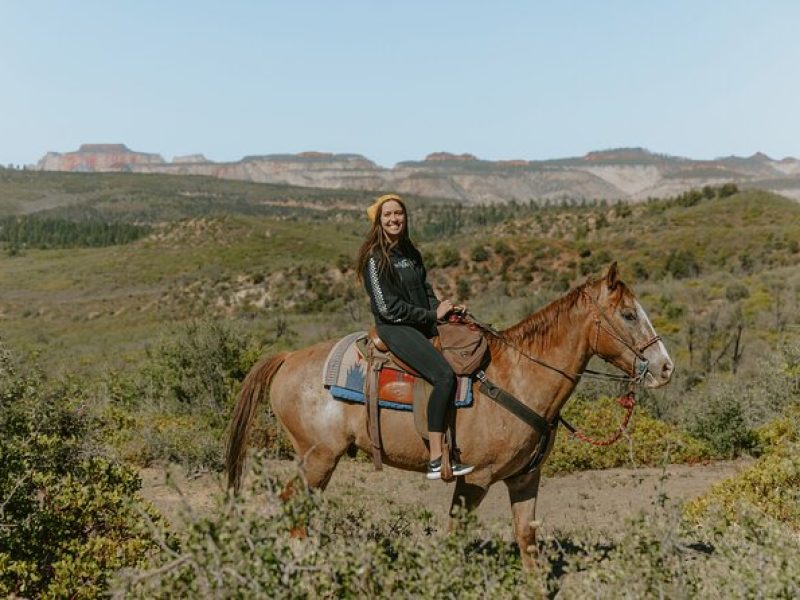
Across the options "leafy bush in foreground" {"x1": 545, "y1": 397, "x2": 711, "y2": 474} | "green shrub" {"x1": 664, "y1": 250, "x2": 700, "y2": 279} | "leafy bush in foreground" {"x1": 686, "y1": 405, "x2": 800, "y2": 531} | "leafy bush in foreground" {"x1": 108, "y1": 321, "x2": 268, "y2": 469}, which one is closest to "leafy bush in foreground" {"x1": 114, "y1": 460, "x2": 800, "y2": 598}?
"leafy bush in foreground" {"x1": 686, "y1": 405, "x2": 800, "y2": 531}

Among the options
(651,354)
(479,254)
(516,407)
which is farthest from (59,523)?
(479,254)

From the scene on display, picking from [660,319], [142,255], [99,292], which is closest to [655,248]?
[660,319]

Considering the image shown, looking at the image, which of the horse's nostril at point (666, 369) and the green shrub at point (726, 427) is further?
the green shrub at point (726, 427)

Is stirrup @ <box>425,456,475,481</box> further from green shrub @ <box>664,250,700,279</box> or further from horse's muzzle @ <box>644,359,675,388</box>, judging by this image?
green shrub @ <box>664,250,700,279</box>

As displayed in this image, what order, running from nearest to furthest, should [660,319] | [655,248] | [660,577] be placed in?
[660,577] → [660,319] → [655,248]

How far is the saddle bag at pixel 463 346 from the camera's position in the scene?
200 inches

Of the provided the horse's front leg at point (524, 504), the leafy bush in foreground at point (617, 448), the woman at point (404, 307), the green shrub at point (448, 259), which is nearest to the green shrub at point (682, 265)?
the green shrub at point (448, 259)

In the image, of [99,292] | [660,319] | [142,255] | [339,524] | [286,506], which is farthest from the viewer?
[142,255]

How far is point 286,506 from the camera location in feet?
9.23

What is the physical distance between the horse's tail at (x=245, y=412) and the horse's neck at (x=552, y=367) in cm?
218

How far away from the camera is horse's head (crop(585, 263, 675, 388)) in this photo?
4.99 metres

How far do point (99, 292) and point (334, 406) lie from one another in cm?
7189

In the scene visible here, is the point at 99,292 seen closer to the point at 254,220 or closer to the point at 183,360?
Result: the point at 254,220

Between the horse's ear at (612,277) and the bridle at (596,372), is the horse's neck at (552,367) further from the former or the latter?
the horse's ear at (612,277)
